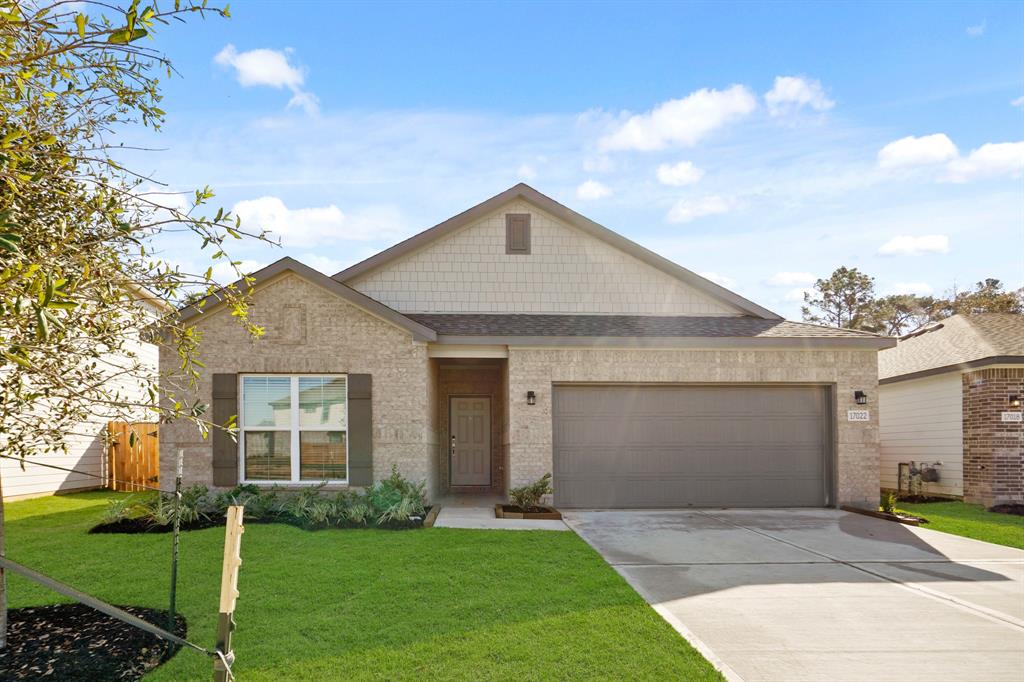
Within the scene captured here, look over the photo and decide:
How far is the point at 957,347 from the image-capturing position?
15.7 metres

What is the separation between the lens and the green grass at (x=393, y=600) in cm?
492

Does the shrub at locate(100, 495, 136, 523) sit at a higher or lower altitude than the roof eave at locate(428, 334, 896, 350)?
lower

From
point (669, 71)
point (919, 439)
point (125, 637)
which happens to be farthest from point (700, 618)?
point (919, 439)

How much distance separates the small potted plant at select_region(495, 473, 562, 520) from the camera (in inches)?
437

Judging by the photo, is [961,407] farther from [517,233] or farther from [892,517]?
[517,233]

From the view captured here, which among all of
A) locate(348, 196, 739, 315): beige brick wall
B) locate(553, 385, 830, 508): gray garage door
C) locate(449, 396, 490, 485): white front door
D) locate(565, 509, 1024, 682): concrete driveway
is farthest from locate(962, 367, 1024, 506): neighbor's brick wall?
locate(449, 396, 490, 485): white front door

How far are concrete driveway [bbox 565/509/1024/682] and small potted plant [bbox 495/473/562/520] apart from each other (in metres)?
0.63

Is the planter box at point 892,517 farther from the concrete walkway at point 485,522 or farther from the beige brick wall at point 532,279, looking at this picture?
the concrete walkway at point 485,522

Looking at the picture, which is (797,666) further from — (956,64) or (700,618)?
(956,64)

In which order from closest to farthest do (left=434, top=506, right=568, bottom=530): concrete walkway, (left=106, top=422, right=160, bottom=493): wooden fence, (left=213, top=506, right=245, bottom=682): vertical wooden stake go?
(left=213, top=506, right=245, bottom=682): vertical wooden stake, (left=434, top=506, right=568, bottom=530): concrete walkway, (left=106, top=422, right=160, bottom=493): wooden fence

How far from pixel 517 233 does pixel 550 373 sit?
3.48 metres

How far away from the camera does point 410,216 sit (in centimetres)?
1586

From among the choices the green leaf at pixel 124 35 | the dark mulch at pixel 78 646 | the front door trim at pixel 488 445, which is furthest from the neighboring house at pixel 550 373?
the green leaf at pixel 124 35

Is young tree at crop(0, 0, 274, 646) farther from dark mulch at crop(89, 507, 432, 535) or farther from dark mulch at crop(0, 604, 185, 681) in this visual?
dark mulch at crop(89, 507, 432, 535)
